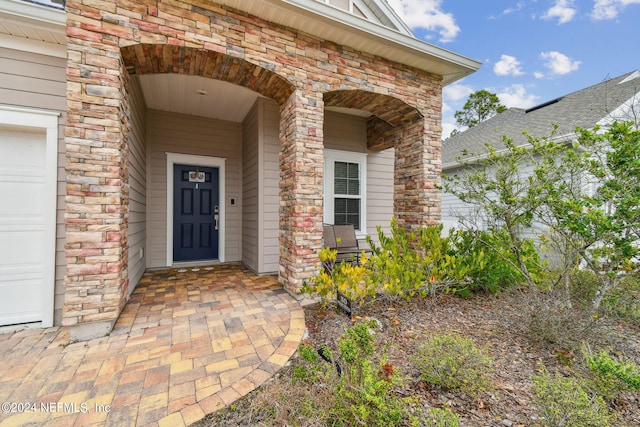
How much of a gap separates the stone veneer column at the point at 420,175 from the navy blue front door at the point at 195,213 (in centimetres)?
363

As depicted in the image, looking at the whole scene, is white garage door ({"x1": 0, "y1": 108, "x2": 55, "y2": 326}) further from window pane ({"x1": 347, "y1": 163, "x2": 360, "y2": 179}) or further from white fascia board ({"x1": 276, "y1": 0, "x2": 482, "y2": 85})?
window pane ({"x1": 347, "y1": 163, "x2": 360, "y2": 179})

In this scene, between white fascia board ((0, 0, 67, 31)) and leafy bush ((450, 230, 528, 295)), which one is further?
leafy bush ((450, 230, 528, 295))

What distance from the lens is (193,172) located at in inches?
195

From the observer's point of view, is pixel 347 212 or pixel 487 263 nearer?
pixel 487 263

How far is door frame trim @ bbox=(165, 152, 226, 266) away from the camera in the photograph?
4703 mm

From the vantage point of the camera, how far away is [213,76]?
10.1 ft

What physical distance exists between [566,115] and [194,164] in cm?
887

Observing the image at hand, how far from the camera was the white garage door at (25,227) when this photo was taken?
7.75ft

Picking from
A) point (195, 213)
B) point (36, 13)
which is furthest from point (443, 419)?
point (195, 213)

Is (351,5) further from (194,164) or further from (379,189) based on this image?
(194,164)

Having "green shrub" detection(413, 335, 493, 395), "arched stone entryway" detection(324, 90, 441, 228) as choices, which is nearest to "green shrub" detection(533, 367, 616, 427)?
"green shrub" detection(413, 335, 493, 395)

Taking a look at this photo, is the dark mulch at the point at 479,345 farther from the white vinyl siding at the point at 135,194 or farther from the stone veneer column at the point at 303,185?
the white vinyl siding at the point at 135,194

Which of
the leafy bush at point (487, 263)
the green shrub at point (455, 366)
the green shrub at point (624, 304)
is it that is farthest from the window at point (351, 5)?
the green shrub at point (624, 304)

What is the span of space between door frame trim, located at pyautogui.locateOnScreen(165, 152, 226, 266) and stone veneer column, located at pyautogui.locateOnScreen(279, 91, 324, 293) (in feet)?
7.70
